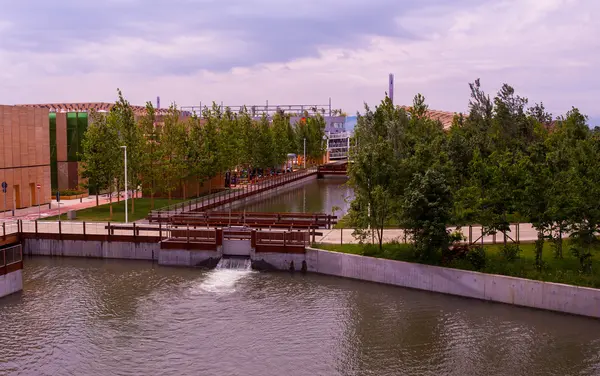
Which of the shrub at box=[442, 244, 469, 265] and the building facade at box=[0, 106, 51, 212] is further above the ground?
the building facade at box=[0, 106, 51, 212]

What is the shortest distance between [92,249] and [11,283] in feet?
29.0

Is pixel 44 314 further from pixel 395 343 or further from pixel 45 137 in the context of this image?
pixel 45 137

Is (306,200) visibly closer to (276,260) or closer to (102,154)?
(102,154)

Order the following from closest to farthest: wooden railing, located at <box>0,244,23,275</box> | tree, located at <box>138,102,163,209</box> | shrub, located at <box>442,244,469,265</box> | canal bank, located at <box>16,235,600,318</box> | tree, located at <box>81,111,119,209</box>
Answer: canal bank, located at <box>16,235,600,318</box>, wooden railing, located at <box>0,244,23,275</box>, shrub, located at <box>442,244,469,265</box>, tree, located at <box>81,111,119,209</box>, tree, located at <box>138,102,163,209</box>

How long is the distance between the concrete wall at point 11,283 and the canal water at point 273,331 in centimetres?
59

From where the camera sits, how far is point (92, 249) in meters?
42.3

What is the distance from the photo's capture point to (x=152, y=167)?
5900 cm

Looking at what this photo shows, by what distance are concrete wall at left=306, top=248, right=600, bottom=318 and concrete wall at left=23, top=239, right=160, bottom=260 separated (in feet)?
36.2

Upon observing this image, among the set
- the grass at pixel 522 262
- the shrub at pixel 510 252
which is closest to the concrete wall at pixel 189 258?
the grass at pixel 522 262

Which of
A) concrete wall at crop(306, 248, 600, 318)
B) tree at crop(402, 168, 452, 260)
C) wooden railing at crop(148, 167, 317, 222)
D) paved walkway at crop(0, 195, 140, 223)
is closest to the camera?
concrete wall at crop(306, 248, 600, 318)

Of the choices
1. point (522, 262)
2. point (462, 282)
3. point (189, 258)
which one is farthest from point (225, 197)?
point (522, 262)

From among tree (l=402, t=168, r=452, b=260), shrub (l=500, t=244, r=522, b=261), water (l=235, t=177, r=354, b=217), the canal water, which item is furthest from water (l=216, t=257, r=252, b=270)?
water (l=235, t=177, r=354, b=217)

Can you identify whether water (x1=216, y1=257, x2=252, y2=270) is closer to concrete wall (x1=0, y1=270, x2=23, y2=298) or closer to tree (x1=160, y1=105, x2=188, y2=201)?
concrete wall (x1=0, y1=270, x2=23, y2=298)

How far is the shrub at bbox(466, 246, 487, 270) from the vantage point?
109 ft
